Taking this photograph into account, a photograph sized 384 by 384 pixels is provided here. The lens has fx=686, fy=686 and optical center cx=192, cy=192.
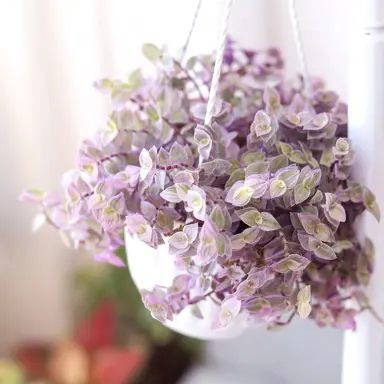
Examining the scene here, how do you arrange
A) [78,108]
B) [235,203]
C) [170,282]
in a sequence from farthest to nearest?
[78,108] < [170,282] < [235,203]

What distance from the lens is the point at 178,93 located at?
2.55 feet

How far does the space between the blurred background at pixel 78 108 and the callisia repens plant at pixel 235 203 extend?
1.06 ft

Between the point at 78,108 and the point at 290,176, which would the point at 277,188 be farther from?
the point at 78,108

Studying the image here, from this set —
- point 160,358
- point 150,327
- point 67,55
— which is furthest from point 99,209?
point 160,358

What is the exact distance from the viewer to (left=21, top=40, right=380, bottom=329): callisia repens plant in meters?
0.61

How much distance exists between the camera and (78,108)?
1.27 metres

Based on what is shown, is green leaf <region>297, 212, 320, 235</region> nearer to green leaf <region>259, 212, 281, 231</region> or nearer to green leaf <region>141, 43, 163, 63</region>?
green leaf <region>259, 212, 281, 231</region>

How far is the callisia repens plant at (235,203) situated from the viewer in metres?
0.61

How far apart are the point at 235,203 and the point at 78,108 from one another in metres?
0.73

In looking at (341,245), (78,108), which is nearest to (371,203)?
(341,245)

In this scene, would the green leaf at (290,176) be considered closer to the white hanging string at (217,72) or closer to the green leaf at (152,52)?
the white hanging string at (217,72)

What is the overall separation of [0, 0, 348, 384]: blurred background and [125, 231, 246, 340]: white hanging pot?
0.46 m

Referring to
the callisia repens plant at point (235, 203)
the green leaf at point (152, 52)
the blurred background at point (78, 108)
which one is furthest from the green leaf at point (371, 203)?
the blurred background at point (78, 108)

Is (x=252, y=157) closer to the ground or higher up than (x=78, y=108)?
higher up
